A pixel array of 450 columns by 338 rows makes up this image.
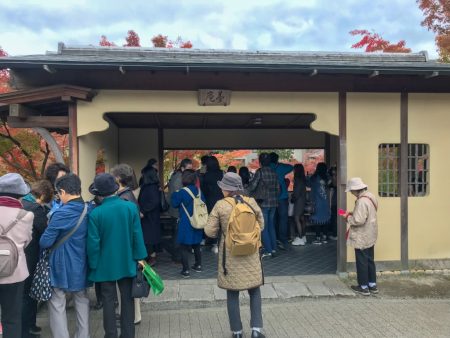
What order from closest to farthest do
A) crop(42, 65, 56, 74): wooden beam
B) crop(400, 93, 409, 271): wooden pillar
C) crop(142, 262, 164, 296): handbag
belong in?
crop(142, 262, 164, 296): handbag → crop(42, 65, 56, 74): wooden beam → crop(400, 93, 409, 271): wooden pillar

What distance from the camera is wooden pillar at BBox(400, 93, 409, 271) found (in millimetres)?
6359

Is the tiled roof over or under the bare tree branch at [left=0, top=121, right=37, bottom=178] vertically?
over

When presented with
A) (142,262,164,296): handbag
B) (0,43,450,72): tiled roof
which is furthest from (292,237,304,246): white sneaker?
(142,262,164,296): handbag

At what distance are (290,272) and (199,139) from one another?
201 inches

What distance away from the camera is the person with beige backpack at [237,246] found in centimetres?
386

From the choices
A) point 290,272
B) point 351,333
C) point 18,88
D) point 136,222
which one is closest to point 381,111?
point 290,272

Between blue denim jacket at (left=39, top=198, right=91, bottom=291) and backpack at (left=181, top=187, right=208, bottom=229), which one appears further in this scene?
backpack at (left=181, top=187, right=208, bottom=229)

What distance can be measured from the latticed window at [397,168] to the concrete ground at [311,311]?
4.82ft

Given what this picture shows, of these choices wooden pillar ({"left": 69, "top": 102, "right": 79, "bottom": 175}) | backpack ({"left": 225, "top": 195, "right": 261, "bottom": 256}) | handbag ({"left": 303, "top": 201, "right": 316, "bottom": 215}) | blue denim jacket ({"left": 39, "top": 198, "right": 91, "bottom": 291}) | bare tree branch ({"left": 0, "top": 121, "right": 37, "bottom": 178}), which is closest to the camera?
blue denim jacket ({"left": 39, "top": 198, "right": 91, "bottom": 291})

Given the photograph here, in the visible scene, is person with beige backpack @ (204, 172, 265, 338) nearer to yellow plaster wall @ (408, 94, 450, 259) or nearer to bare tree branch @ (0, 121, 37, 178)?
yellow plaster wall @ (408, 94, 450, 259)

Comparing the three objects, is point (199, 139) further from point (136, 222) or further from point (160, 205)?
point (136, 222)

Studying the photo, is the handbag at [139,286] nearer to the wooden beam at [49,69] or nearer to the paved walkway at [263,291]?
the paved walkway at [263,291]

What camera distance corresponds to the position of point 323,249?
26.6ft

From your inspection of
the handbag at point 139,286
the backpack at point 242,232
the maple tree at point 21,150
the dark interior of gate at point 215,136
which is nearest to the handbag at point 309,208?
the dark interior of gate at point 215,136
